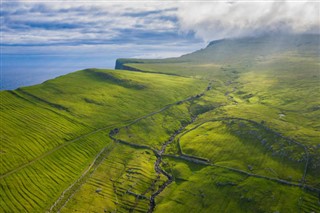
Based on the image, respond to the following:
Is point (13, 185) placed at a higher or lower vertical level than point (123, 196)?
higher

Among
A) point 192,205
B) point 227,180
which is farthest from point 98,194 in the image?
point 227,180

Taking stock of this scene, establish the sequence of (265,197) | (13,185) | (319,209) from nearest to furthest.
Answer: (319,209) → (265,197) → (13,185)

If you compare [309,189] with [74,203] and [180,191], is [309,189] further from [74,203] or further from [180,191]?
[74,203]

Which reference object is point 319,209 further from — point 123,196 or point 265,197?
point 123,196

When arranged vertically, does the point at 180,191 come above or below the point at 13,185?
below

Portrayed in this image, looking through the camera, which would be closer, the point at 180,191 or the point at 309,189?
the point at 309,189

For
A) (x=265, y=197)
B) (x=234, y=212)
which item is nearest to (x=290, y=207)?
(x=265, y=197)

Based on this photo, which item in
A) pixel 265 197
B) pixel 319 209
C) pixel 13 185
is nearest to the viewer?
pixel 319 209

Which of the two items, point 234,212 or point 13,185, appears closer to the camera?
point 234,212
